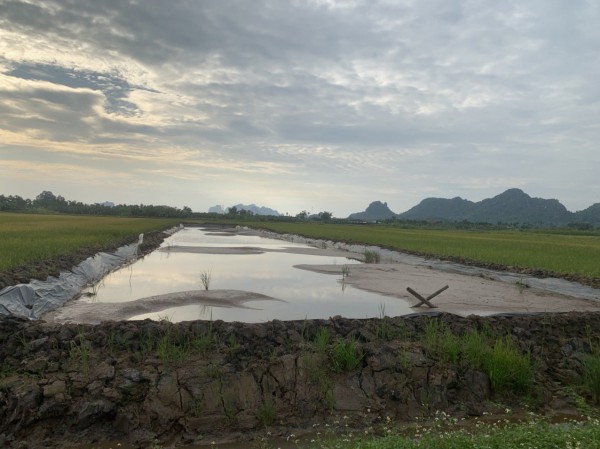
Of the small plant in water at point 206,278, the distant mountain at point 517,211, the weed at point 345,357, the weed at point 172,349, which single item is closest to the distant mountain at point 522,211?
the distant mountain at point 517,211

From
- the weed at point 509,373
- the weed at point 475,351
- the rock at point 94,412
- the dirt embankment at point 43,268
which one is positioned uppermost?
the dirt embankment at point 43,268

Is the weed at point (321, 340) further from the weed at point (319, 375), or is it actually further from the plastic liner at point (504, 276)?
the plastic liner at point (504, 276)

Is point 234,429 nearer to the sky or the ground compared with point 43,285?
nearer to the ground

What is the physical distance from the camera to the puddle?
380 inches

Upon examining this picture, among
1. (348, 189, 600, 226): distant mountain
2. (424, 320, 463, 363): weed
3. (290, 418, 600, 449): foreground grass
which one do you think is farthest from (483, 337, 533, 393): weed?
(348, 189, 600, 226): distant mountain

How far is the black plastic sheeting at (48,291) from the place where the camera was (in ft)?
28.2

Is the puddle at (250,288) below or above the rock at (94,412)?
above

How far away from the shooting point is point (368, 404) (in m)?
5.55

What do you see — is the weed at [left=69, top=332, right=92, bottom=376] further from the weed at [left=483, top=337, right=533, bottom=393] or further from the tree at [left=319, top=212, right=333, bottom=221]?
the tree at [left=319, top=212, right=333, bottom=221]

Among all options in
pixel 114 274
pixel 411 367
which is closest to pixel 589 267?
pixel 411 367

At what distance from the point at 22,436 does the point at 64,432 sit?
16.1 inches

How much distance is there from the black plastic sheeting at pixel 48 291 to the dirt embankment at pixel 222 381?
211cm

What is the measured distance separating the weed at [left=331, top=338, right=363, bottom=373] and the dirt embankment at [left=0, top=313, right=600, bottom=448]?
22 millimetres

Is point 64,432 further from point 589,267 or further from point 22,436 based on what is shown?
point 589,267
